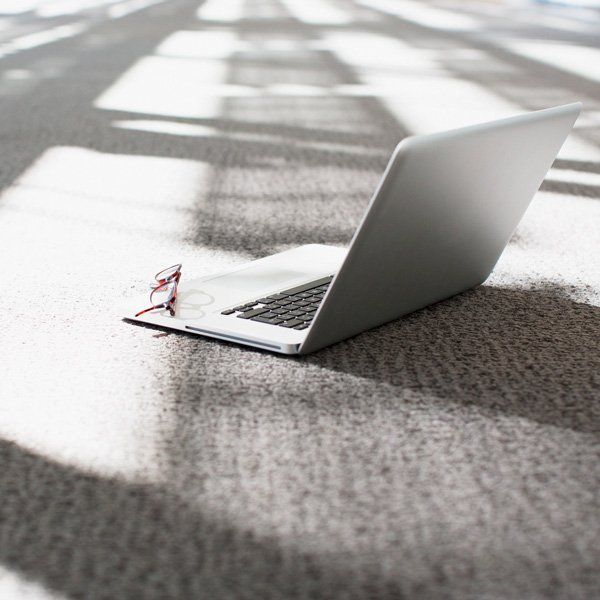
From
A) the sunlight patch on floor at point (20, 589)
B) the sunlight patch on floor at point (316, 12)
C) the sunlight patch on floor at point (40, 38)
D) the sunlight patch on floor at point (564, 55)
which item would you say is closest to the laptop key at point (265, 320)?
the sunlight patch on floor at point (20, 589)

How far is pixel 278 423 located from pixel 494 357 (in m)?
0.27

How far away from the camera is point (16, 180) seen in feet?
6.24

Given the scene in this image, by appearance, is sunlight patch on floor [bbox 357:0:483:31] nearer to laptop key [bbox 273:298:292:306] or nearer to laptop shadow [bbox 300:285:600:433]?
laptop shadow [bbox 300:285:600:433]

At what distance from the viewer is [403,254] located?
3.16ft

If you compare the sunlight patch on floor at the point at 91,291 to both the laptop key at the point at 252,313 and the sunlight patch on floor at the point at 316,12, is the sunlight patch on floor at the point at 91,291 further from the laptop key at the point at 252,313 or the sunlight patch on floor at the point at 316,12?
the sunlight patch on floor at the point at 316,12

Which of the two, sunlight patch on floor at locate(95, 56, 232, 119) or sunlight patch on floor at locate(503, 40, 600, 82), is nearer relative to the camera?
sunlight patch on floor at locate(95, 56, 232, 119)

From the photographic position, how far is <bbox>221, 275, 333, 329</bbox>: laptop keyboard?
103cm

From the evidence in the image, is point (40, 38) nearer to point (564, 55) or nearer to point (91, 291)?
point (564, 55)

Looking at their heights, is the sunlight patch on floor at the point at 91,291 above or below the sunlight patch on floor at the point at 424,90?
above

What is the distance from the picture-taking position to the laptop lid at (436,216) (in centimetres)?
87

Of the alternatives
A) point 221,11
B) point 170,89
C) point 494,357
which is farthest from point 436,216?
point 221,11

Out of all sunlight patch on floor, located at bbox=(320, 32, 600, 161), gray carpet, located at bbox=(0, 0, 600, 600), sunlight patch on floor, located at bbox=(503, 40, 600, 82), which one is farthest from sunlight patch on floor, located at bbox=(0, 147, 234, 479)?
sunlight patch on floor, located at bbox=(503, 40, 600, 82)

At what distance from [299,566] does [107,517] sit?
0.48 ft

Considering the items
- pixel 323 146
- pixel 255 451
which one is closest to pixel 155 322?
pixel 255 451
